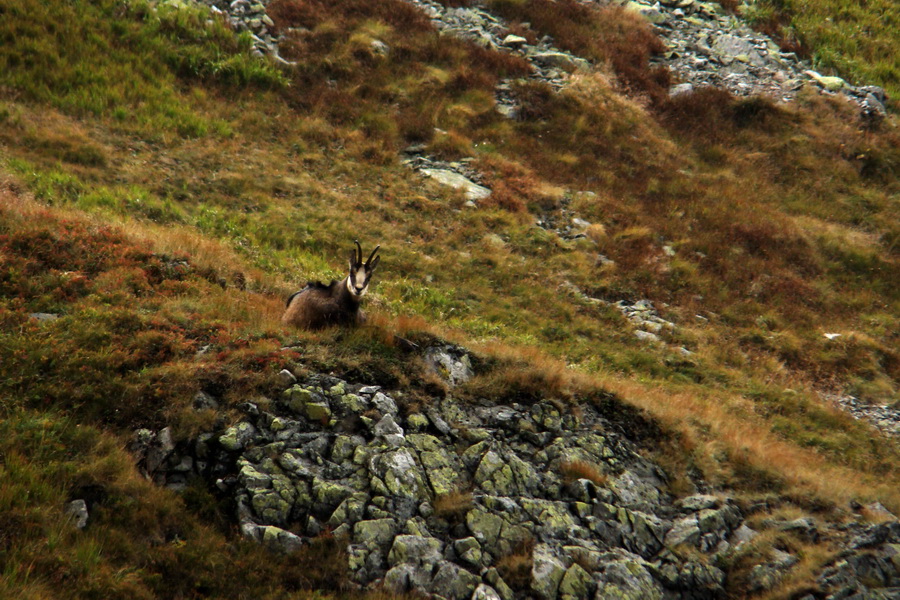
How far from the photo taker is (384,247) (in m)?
18.4

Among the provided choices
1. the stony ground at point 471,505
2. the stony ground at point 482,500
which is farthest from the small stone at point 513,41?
the stony ground at point 471,505

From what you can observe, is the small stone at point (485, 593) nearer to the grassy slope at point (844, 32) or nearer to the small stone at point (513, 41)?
the small stone at point (513, 41)

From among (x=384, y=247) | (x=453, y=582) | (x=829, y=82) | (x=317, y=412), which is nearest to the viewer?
(x=453, y=582)

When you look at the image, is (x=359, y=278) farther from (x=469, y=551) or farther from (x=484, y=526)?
(x=469, y=551)

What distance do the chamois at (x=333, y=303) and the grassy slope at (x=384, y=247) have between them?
0.60 m

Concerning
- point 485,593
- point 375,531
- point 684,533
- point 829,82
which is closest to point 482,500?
point 485,593

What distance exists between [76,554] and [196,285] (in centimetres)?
659

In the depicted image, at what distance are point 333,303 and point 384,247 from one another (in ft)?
24.4

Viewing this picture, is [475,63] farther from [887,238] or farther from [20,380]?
[20,380]

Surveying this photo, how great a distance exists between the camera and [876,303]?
65.8 ft

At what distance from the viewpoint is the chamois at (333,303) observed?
11.0m

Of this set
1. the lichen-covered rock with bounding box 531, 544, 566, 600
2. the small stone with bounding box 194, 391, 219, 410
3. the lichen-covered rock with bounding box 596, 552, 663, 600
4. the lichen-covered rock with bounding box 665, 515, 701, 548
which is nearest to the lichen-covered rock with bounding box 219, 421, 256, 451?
the small stone with bounding box 194, 391, 219, 410

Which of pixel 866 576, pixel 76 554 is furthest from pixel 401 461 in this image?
pixel 866 576

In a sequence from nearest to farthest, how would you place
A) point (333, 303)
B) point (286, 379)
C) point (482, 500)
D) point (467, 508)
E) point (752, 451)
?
1. point (467, 508)
2. point (482, 500)
3. point (286, 379)
4. point (752, 451)
5. point (333, 303)
